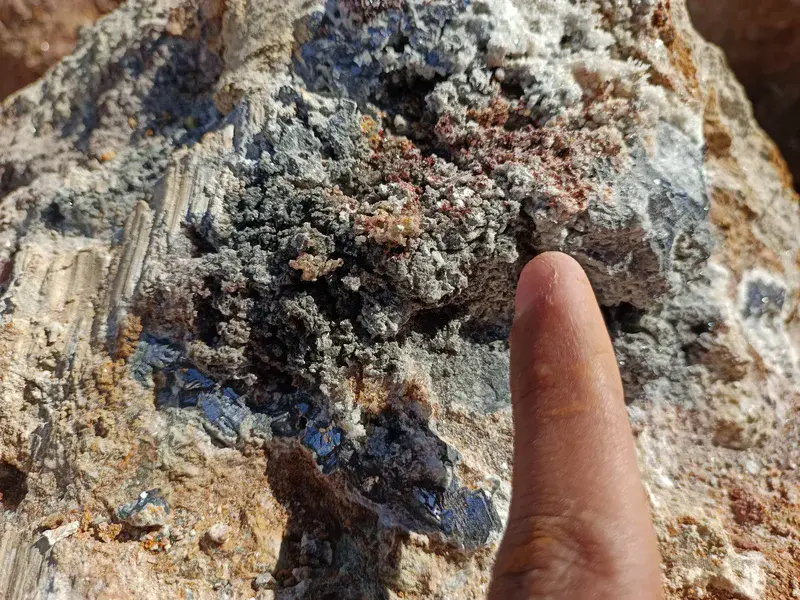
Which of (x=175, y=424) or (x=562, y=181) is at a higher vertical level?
(x=562, y=181)

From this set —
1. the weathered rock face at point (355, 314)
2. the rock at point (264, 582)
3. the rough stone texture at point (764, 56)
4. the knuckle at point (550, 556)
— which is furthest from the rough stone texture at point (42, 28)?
the rough stone texture at point (764, 56)

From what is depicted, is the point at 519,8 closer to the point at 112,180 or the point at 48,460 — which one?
the point at 112,180

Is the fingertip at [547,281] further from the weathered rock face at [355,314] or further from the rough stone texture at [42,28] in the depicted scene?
the rough stone texture at [42,28]

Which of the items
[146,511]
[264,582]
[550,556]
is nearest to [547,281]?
[550,556]

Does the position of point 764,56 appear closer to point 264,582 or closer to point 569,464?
point 569,464

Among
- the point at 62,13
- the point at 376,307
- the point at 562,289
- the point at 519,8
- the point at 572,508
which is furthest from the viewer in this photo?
the point at 62,13

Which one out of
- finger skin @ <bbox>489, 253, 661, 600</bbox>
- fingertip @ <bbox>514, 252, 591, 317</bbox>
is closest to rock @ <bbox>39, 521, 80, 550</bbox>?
finger skin @ <bbox>489, 253, 661, 600</bbox>

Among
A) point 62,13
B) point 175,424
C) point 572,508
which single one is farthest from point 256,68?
point 62,13
